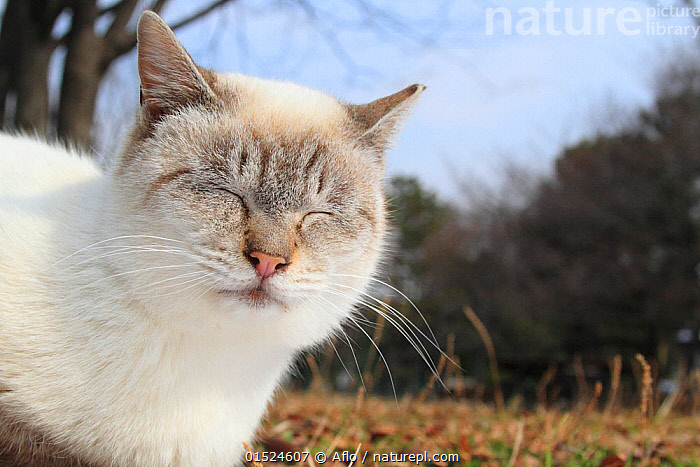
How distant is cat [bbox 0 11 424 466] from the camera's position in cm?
167

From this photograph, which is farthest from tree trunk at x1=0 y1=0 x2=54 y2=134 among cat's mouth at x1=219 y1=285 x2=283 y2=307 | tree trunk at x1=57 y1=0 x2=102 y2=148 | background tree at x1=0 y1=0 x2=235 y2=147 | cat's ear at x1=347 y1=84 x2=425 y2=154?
cat's mouth at x1=219 y1=285 x2=283 y2=307

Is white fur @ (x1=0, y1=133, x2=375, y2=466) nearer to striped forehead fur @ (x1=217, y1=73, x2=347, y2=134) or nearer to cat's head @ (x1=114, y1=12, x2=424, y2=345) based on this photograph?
cat's head @ (x1=114, y1=12, x2=424, y2=345)

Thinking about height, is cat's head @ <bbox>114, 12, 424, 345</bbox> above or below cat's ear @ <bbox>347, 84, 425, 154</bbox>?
below

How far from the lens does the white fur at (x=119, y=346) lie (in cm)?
172

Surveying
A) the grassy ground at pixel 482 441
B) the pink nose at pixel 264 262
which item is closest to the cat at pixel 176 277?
the pink nose at pixel 264 262

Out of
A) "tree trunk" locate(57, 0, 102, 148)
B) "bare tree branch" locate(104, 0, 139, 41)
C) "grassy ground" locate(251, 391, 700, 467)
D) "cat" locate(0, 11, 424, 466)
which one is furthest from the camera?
"bare tree branch" locate(104, 0, 139, 41)

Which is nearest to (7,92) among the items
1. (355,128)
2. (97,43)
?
(97,43)

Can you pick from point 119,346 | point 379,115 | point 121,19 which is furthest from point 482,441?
point 121,19

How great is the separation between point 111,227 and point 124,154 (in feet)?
0.91

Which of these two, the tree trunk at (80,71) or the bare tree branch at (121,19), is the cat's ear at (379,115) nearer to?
the tree trunk at (80,71)

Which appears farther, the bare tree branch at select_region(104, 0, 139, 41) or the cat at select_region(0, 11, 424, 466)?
the bare tree branch at select_region(104, 0, 139, 41)

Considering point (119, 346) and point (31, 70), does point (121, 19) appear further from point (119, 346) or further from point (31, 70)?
point (119, 346)

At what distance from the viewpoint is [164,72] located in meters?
1.90

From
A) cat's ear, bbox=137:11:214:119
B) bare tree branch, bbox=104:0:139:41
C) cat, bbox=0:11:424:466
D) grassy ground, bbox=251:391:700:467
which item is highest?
bare tree branch, bbox=104:0:139:41
